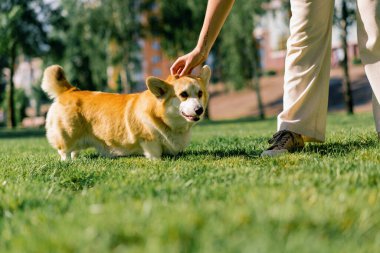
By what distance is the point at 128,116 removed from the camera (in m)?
5.40

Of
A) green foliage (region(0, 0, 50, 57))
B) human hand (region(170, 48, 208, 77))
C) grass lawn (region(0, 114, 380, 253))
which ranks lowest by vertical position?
grass lawn (region(0, 114, 380, 253))

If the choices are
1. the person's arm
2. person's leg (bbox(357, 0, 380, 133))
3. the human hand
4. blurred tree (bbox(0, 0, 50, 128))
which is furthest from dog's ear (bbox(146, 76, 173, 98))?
blurred tree (bbox(0, 0, 50, 128))

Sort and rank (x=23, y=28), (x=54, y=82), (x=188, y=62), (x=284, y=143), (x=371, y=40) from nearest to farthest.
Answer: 1. (x=188, y=62)
2. (x=284, y=143)
3. (x=371, y=40)
4. (x=54, y=82)
5. (x=23, y=28)

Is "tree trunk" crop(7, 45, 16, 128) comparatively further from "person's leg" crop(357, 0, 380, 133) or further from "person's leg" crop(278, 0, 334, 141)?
"person's leg" crop(357, 0, 380, 133)

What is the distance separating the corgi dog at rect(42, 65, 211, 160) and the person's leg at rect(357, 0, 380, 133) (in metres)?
1.55

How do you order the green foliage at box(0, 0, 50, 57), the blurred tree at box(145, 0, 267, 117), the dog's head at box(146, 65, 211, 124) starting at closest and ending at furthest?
1. the dog's head at box(146, 65, 211, 124)
2. the green foliage at box(0, 0, 50, 57)
3. the blurred tree at box(145, 0, 267, 117)

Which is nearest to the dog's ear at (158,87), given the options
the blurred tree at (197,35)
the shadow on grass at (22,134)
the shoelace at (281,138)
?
the shoelace at (281,138)

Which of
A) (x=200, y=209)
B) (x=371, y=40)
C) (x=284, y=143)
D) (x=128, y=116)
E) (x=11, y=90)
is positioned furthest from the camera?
(x=11, y=90)

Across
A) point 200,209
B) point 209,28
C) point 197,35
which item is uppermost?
point 197,35

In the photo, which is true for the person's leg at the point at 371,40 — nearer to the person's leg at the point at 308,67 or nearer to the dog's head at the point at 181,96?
the person's leg at the point at 308,67

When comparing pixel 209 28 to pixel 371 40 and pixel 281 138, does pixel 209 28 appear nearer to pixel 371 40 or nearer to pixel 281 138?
pixel 281 138

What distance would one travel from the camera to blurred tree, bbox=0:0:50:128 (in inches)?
1152

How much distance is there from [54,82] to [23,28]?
26.6 m

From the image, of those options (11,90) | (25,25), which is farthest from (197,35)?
(11,90)
